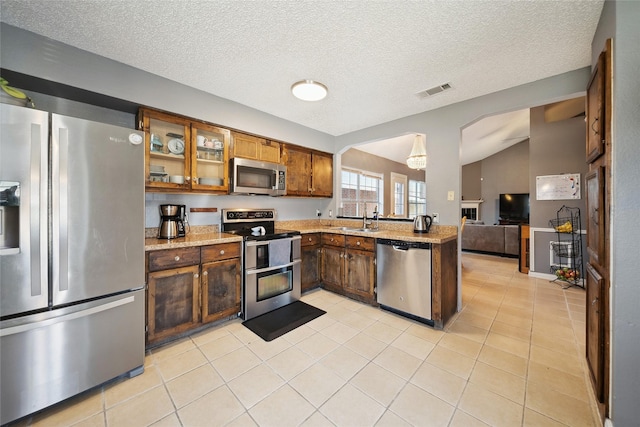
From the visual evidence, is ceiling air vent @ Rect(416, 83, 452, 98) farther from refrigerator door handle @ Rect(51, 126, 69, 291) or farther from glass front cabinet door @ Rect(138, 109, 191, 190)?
refrigerator door handle @ Rect(51, 126, 69, 291)

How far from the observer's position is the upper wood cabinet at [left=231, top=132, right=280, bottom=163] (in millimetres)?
2918

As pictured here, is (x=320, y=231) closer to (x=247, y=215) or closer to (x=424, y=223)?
(x=247, y=215)

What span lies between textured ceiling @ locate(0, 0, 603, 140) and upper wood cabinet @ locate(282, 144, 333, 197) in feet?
3.57

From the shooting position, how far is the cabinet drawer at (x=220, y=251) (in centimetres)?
229

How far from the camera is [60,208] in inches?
56.1

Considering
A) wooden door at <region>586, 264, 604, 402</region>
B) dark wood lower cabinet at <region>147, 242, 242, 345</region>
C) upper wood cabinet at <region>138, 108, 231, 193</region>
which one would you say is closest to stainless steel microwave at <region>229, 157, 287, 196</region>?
upper wood cabinet at <region>138, 108, 231, 193</region>

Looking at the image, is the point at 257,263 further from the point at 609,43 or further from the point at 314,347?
the point at 609,43

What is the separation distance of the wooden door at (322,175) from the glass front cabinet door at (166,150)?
1862mm

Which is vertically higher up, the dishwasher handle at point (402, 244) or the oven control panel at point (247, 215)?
the oven control panel at point (247, 215)

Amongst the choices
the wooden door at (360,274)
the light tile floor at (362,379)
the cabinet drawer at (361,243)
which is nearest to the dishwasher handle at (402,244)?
the cabinet drawer at (361,243)

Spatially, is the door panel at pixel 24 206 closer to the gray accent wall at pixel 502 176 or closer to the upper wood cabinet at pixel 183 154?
the upper wood cabinet at pixel 183 154

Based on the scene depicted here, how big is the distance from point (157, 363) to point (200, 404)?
664 mm

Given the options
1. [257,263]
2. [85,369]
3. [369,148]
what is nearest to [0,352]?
[85,369]

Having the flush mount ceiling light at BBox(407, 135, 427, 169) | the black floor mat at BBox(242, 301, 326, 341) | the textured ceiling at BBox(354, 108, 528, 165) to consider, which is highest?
the textured ceiling at BBox(354, 108, 528, 165)
